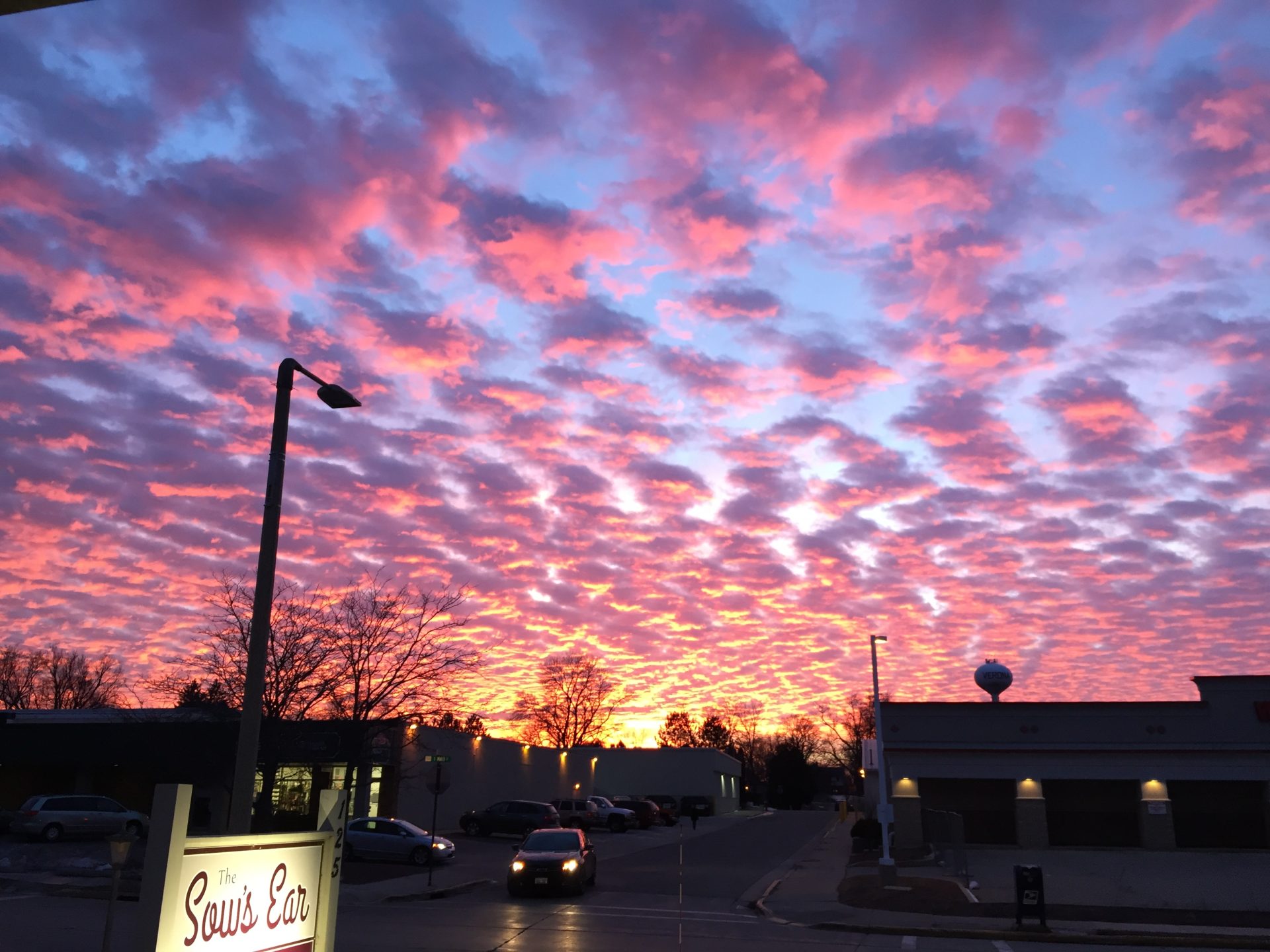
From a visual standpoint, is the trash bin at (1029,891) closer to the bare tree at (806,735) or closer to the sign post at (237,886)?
the sign post at (237,886)

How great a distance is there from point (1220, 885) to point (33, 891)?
100 ft

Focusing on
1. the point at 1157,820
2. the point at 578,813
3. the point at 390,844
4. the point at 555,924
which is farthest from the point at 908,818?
the point at 555,924

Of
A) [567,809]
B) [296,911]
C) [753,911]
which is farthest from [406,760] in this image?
[296,911]

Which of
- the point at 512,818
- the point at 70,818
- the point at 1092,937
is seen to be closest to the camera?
the point at 1092,937

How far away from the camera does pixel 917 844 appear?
127 feet

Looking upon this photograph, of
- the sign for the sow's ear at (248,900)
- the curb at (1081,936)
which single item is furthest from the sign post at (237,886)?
the curb at (1081,936)

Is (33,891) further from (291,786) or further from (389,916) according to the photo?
(291,786)

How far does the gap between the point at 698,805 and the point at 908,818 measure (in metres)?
40.9

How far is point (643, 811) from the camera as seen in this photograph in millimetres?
60750

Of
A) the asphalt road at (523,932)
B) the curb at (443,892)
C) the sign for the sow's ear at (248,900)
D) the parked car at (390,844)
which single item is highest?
the sign for the sow's ear at (248,900)

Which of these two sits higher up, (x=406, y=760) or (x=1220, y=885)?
(x=406, y=760)

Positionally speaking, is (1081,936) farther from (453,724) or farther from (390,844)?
(453,724)

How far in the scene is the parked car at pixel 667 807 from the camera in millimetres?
66250

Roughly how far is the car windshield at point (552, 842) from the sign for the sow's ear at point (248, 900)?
18.2 m
